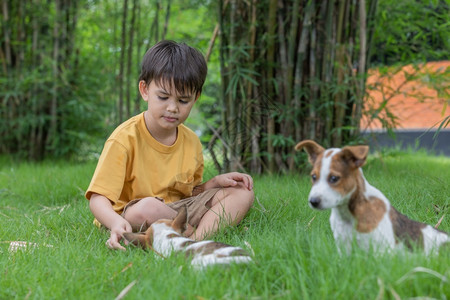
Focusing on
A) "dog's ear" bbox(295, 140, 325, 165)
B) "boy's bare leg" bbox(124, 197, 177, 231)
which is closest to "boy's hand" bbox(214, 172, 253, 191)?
"boy's bare leg" bbox(124, 197, 177, 231)

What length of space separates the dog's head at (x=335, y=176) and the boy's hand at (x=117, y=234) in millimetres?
914

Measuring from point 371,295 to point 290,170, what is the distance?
2467mm

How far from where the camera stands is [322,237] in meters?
1.76

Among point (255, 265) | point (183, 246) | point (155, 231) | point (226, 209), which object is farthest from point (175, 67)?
point (255, 265)

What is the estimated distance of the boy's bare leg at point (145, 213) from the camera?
2344 millimetres

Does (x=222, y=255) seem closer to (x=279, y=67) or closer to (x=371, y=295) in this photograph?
(x=371, y=295)

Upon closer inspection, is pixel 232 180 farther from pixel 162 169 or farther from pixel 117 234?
pixel 117 234

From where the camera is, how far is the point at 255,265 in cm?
169

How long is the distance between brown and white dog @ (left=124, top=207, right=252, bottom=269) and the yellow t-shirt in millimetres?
403

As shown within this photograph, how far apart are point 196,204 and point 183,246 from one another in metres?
0.68

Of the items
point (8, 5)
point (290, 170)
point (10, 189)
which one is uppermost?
point (8, 5)

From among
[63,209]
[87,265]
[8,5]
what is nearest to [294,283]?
[87,265]

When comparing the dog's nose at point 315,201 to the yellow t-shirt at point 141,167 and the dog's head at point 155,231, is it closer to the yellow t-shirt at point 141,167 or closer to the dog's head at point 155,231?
the dog's head at point 155,231

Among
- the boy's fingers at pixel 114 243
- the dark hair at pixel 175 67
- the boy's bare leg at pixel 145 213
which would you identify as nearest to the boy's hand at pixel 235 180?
the boy's bare leg at pixel 145 213
